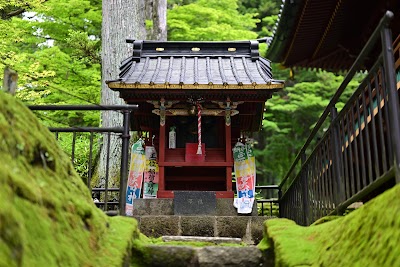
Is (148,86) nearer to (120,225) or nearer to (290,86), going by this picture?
(120,225)

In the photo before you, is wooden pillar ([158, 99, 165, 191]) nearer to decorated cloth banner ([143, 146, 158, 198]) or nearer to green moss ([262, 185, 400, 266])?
decorated cloth banner ([143, 146, 158, 198])

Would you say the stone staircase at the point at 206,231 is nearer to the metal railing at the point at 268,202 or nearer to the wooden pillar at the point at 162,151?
the wooden pillar at the point at 162,151

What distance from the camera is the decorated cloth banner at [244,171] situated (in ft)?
30.5

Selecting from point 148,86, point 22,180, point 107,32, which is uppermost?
point 107,32

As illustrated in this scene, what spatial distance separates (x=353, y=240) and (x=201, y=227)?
4824mm

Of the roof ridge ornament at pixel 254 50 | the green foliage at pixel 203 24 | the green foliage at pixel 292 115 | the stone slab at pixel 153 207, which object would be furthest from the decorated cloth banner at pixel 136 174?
the green foliage at pixel 292 115

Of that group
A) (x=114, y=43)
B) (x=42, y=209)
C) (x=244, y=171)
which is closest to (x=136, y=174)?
(x=244, y=171)

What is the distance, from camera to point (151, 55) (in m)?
10.7

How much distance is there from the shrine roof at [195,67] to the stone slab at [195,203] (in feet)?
6.32

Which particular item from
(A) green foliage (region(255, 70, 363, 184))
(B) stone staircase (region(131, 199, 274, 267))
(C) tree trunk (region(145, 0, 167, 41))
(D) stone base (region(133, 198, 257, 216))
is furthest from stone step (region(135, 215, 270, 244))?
(A) green foliage (region(255, 70, 363, 184))

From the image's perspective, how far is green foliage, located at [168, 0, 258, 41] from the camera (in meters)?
15.3

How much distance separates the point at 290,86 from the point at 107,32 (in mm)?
11710

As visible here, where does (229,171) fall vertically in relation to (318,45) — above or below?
below

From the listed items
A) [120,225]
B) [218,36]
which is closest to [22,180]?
[120,225]
